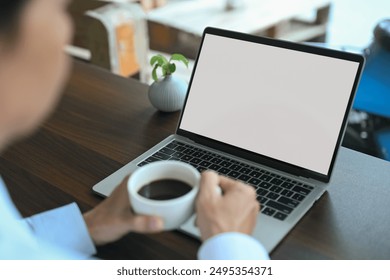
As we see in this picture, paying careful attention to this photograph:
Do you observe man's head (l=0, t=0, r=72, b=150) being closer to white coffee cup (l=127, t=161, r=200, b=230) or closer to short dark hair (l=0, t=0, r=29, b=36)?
short dark hair (l=0, t=0, r=29, b=36)

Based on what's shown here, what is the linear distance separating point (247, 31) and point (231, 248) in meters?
2.21

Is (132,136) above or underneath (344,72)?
underneath

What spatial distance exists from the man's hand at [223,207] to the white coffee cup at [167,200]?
14mm

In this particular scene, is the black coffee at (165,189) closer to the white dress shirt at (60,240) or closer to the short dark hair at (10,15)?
the white dress shirt at (60,240)

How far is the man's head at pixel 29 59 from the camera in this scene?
0.42m

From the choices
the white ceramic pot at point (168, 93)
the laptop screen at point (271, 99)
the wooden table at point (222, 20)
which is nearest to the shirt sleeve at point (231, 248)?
the laptop screen at point (271, 99)

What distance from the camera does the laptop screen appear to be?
80cm

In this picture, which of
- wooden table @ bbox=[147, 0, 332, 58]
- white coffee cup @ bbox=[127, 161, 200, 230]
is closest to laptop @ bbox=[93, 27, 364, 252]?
white coffee cup @ bbox=[127, 161, 200, 230]

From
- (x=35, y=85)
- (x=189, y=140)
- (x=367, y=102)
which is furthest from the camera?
(x=367, y=102)

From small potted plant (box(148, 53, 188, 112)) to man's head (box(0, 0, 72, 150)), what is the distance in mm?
581
